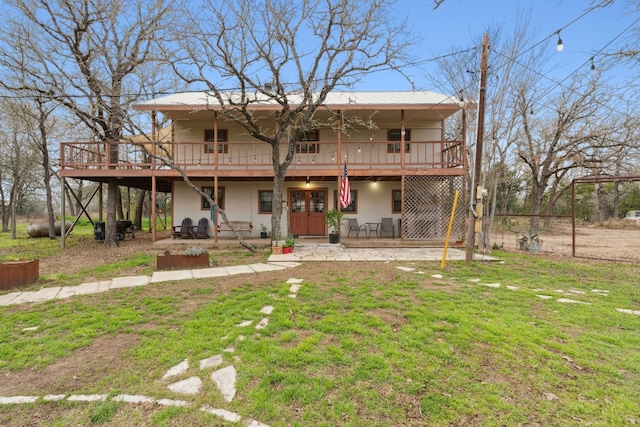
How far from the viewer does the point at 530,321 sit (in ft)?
12.9

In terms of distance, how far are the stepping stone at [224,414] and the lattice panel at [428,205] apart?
10.6 metres

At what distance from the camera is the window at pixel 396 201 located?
13070mm

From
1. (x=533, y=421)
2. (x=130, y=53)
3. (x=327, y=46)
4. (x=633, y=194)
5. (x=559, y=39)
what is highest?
(x=130, y=53)

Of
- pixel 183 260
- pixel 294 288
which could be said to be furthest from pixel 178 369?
pixel 183 260

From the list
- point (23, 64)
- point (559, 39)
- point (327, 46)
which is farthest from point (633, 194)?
point (23, 64)

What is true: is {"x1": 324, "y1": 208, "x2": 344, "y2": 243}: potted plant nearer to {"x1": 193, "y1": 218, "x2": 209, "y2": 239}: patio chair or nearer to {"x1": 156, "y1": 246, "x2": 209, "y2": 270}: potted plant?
{"x1": 156, "y1": 246, "x2": 209, "y2": 270}: potted plant

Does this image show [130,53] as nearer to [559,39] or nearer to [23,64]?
[23,64]

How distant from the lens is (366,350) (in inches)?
123

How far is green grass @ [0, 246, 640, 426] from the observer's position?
2.29 meters

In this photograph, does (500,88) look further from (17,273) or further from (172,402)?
(17,273)

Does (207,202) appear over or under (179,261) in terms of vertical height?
over

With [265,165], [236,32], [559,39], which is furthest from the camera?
[265,165]

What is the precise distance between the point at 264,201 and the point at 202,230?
2.76 meters

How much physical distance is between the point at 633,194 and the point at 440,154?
2800 centimetres
